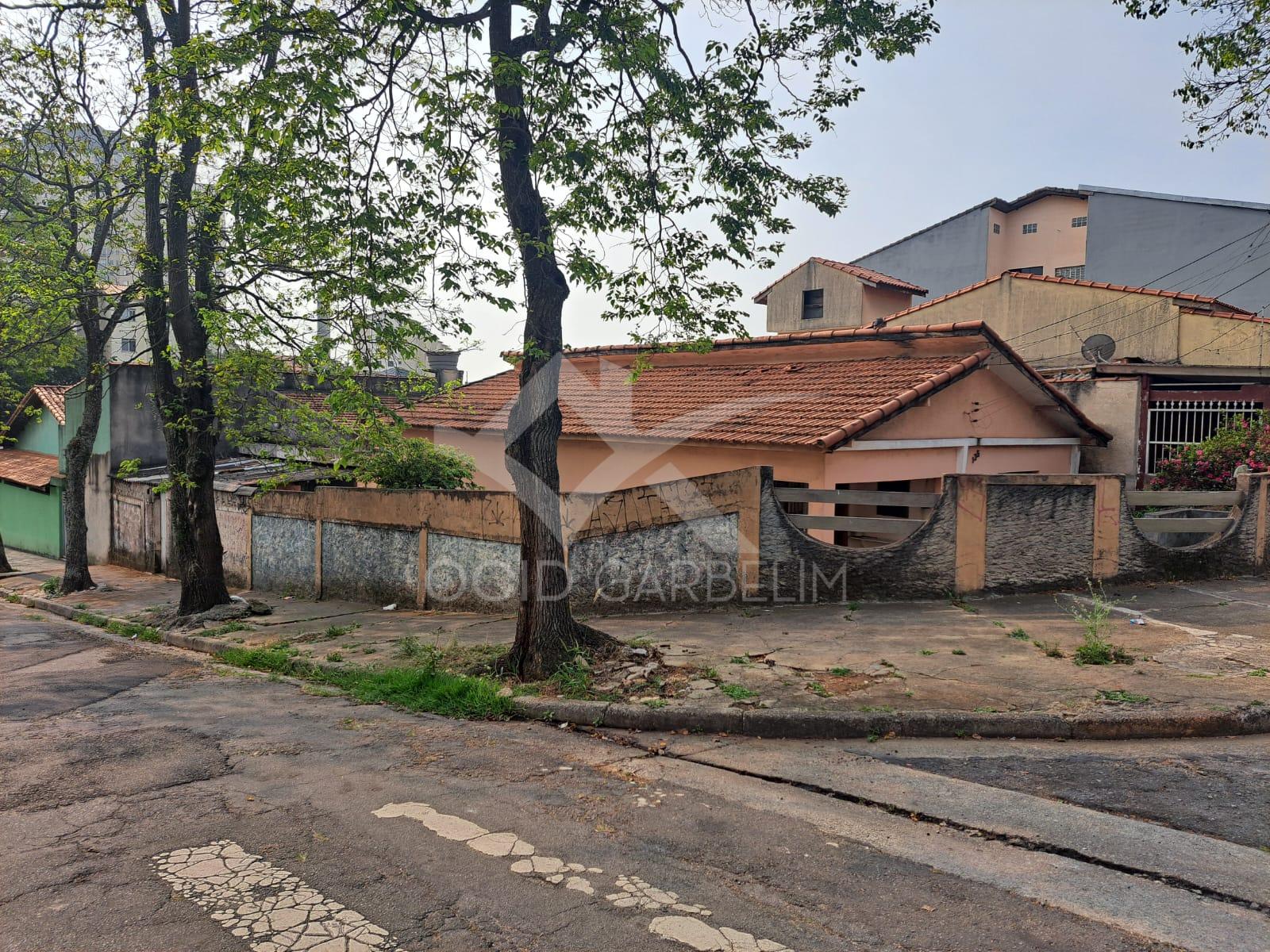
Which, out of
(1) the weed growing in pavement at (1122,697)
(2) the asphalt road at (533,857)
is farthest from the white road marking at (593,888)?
(1) the weed growing in pavement at (1122,697)

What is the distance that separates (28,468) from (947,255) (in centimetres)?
3014

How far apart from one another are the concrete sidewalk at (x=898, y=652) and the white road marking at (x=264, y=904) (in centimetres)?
309

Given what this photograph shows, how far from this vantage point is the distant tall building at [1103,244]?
81.4ft

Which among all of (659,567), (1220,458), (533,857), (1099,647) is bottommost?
(533,857)

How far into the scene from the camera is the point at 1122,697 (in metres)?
6.09

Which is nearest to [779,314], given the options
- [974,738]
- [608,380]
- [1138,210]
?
[1138,210]

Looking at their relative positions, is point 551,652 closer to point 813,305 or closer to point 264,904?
point 264,904

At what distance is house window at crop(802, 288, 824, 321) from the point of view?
29359 mm

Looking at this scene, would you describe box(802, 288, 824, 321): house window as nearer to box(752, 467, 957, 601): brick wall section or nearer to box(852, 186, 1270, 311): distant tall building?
box(852, 186, 1270, 311): distant tall building

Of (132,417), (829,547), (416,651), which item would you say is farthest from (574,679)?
(132,417)

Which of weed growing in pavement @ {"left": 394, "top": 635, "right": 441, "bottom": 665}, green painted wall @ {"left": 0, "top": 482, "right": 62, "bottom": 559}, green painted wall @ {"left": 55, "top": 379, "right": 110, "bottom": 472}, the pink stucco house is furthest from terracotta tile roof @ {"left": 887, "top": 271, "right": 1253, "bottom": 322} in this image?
green painted wall @ {"left": 0, "top": 482, "right": 62, "bottom": 559}

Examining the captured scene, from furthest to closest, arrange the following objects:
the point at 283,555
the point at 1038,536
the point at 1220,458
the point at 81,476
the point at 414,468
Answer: the point at 81,476, the point at 283,555, the point at 1220,458, the point at 414,468, the point at 1038,536

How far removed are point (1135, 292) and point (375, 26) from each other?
61.9 feet

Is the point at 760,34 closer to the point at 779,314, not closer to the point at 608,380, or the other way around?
the point at 608,380
